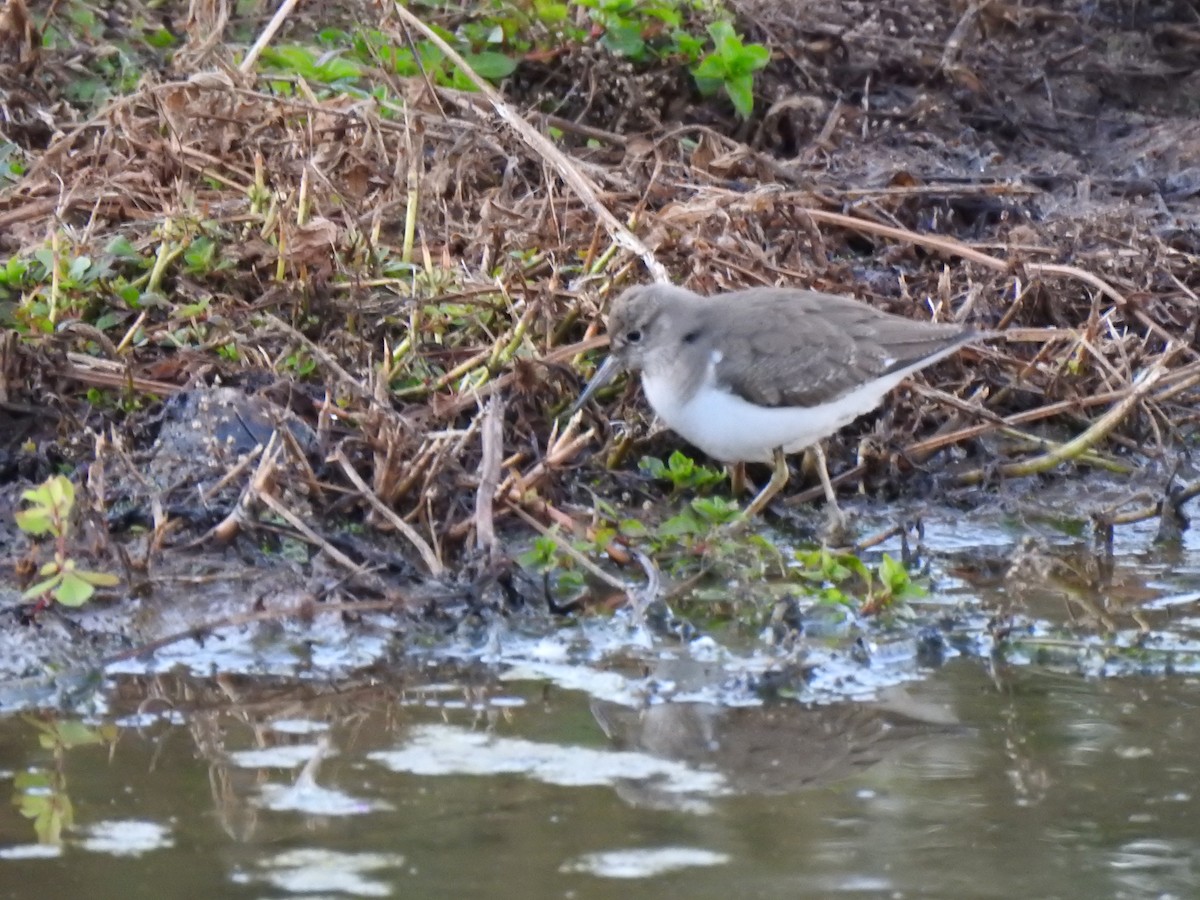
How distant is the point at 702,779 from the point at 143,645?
62.8 inches

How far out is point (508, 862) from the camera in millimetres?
3848

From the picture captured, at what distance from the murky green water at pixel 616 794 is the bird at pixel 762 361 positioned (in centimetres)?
125

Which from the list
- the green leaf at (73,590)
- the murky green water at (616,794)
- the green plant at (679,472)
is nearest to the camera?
the murky green water at (616,794)

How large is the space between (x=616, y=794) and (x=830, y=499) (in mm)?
2191

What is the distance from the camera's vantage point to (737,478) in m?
6.44

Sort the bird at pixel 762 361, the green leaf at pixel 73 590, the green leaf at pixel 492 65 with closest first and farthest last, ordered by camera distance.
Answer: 1. the green leaf at pixel 73 590
2. the bird at pixel 762 361
3. the green leaf at pixel 492 65

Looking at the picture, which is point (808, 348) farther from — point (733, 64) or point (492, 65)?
point (492, 65)

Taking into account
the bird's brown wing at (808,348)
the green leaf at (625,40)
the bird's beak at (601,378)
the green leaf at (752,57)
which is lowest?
the bird's beak at (601,378)

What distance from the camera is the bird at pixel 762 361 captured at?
5.97 meters

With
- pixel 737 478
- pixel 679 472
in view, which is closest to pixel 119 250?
pixel 679 472

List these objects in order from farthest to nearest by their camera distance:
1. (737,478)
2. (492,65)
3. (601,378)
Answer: (492,65), (737,478), (601,378)

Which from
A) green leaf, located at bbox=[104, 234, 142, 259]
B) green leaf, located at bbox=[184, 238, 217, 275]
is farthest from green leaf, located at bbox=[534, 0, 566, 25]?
green leaf, located at bbox=[104, 234, 142, 259]

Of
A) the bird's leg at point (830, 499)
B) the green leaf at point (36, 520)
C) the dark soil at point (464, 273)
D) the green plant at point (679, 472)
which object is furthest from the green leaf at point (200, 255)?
the bird's leg at point (830, 499)

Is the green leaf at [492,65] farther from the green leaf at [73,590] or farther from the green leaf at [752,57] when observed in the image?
the green leaf at [73,590]
